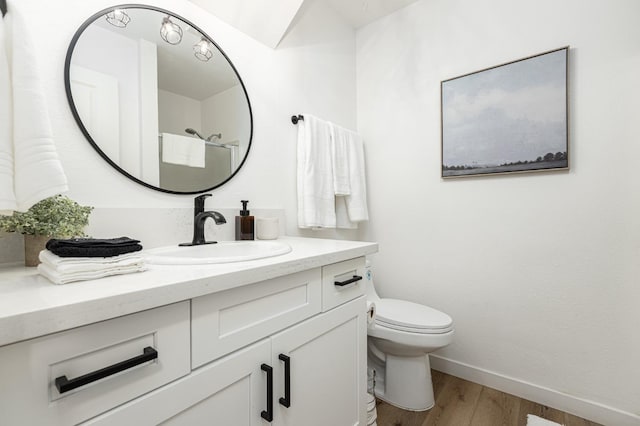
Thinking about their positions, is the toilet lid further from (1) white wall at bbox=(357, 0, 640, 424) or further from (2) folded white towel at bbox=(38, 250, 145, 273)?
(2) folded white towel at bbox=(38, 250, 145, 273)

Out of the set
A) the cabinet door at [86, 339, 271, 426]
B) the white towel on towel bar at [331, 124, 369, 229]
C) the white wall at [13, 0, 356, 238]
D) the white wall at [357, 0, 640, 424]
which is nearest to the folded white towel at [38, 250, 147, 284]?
the cabinet door at [86, 339, 271, 426]

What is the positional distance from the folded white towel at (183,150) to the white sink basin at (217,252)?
34cm

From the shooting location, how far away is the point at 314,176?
1663 millimetres

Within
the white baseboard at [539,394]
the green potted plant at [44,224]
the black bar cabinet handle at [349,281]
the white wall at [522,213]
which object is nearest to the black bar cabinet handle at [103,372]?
the green potted plant at [44,224]

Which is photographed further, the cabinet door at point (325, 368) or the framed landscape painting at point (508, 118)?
the framed landscape painting at point (508, 118)

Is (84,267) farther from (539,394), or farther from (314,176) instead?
(539,394)

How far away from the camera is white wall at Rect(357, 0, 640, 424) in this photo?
135cm

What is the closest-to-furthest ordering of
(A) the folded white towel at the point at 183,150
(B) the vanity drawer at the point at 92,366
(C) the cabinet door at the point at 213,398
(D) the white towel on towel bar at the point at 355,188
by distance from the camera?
(B) the vanity drawer at the point at 92,366
(C) the cabinet door at the point at 213,398
(A) the folded white towel at the point at 183,150
(D) the white towel on towel bar at the point at 355,188

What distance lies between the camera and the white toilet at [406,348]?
1.42 m

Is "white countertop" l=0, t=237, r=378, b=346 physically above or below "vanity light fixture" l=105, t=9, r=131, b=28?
below

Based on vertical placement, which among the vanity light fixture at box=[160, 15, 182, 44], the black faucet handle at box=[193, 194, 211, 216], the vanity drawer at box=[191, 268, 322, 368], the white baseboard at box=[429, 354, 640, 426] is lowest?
the white baseboard at box=[429, 354, 640, 426]

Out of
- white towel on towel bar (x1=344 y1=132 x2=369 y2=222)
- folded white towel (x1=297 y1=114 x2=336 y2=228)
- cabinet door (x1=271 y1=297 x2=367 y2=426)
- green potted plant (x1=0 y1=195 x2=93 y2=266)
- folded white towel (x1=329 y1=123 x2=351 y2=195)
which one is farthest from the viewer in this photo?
white towel on towel bar (x1=344 y1=132 x2=369 y2=222)

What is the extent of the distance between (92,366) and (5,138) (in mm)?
489

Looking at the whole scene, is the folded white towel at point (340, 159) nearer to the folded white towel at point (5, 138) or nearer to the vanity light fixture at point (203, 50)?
the vanity light fixture at point (203, 50)
